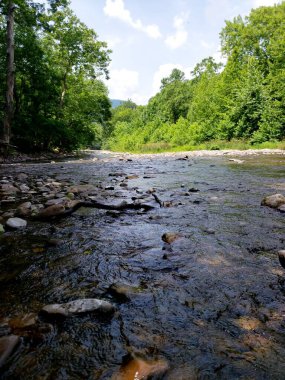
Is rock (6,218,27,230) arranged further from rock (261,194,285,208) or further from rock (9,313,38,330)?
rock (261,194,285,208)

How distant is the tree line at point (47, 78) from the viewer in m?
13.5

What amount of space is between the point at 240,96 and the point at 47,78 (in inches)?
713

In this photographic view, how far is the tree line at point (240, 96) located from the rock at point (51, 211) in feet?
75.0

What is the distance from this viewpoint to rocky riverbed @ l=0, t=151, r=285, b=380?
1251 mm

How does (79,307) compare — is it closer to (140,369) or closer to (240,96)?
(140,369)

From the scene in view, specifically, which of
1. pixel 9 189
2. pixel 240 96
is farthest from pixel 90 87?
pixel 9 189

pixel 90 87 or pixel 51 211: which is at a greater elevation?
pixel 90 87

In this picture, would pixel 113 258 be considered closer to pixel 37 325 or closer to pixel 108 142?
pixel 37 325

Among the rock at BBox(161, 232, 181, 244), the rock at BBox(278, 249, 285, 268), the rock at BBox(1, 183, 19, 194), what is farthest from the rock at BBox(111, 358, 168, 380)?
the rock at BBox(1, 183, 19, 194)

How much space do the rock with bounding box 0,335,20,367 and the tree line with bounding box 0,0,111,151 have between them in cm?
1315

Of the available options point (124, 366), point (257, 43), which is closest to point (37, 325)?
point (124, 366)

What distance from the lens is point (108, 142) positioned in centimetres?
7900

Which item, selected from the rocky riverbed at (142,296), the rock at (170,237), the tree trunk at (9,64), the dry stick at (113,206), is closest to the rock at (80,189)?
the dry stick at (113,206)

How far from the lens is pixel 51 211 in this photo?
3.67 meters
